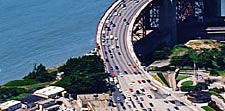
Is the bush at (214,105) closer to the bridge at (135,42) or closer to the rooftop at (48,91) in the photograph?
the bridge at (135,42)

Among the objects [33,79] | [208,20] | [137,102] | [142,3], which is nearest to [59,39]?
[142,3]

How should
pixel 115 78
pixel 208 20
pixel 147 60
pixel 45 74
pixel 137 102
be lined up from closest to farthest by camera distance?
pixel 137 102 < pixel 115 78 < pixel 45 74 < pixel 147 60 < pixel 208 20

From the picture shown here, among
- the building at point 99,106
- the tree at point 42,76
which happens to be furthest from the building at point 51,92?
the tree at point 42,76

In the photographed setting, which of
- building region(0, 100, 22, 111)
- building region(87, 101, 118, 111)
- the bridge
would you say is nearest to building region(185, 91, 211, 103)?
the bridge

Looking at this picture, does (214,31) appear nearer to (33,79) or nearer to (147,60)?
(147,60)

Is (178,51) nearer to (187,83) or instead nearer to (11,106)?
(187,83)

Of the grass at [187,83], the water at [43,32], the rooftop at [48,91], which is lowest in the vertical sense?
the grass at [187,83]
